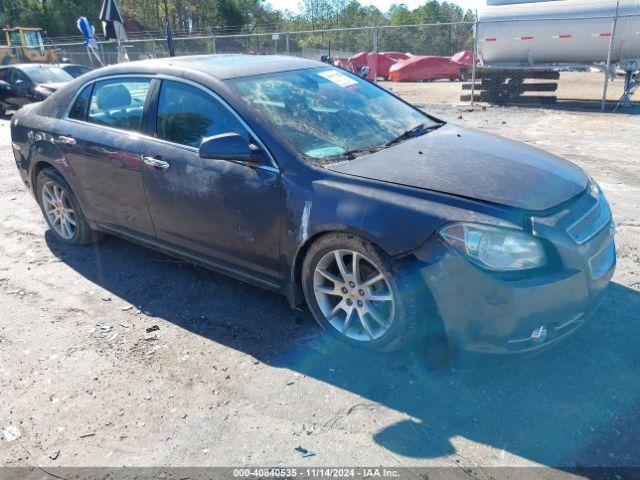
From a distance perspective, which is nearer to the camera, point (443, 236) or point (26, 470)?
point (26, 470)

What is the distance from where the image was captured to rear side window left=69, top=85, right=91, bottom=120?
4609 millimetres

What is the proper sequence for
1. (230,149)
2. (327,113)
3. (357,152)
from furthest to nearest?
(327,113)
(357,152)
(230,149)

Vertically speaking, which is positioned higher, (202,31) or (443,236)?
(202,31)

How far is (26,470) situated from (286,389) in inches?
51.5

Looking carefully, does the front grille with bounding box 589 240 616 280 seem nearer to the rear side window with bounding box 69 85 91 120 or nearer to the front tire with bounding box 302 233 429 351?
the front tire with bounding box 302 233 429 351

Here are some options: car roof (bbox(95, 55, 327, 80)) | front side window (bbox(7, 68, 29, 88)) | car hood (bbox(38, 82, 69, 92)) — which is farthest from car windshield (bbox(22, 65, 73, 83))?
car roof (bbox(95, 55, 327, 80))

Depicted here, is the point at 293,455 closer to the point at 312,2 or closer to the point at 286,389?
the point at 286,389

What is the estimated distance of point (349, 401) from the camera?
2.85 m

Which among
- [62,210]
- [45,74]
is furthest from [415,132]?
[45,74]

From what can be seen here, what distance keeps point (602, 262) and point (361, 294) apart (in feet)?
4.50

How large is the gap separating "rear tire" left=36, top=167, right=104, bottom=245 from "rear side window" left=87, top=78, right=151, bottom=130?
2.53ft

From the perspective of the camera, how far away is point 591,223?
2.99m

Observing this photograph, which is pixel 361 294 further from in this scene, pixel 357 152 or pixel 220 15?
pixel 220 15

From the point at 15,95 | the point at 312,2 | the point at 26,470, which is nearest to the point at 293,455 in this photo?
the point at 26,470
